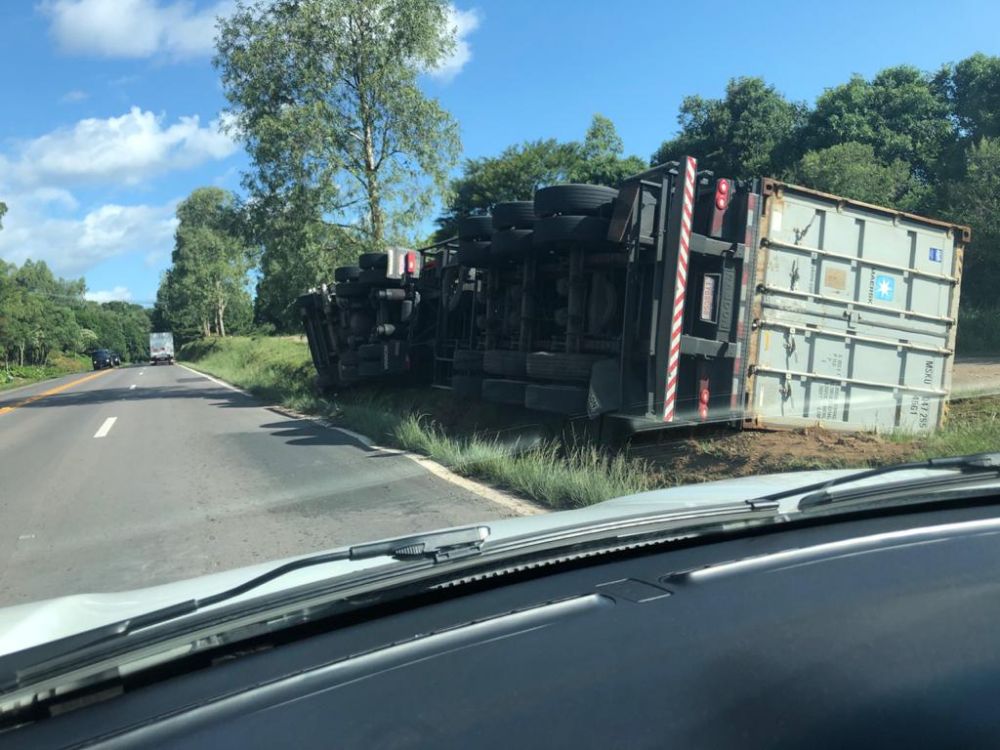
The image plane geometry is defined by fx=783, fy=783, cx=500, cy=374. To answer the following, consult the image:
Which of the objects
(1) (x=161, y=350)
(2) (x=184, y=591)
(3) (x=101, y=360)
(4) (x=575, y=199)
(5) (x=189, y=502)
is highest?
(4) (x=575, y=199)

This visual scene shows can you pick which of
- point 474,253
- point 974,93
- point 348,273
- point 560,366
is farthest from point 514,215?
point 974,93

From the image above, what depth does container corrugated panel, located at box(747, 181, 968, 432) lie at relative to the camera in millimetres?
8023

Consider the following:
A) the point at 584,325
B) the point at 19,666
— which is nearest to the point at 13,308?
the point at 584,325

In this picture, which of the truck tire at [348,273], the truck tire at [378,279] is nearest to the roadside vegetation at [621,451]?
the truck tire at [378,279]

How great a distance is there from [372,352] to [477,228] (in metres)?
4.22

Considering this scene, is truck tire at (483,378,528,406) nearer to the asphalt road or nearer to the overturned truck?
the overturned truck

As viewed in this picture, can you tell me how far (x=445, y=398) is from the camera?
12.8 meters

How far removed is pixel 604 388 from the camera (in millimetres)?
8094

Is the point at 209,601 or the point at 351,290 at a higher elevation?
the point at 351,290

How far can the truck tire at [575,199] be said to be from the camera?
27.5 ft

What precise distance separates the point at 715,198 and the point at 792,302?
140 cm

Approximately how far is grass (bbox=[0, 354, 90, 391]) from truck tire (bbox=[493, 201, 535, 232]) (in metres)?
35.3

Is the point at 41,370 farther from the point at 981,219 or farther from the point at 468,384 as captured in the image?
the point at 981,219

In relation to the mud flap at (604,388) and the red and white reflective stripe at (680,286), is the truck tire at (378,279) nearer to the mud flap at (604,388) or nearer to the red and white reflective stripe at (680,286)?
the mud flap at (604,388)
